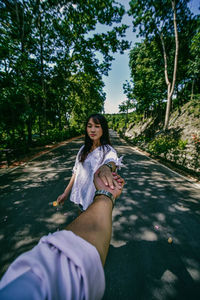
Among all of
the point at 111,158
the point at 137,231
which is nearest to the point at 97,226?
the point at 111,158

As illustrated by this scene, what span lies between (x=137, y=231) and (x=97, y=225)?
2.46 m

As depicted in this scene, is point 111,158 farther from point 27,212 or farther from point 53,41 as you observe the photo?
point 53,41

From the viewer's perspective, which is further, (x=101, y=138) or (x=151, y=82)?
(x=151, y=82)

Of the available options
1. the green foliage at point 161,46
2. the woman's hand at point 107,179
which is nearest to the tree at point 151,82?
the green foliage at point 161,46

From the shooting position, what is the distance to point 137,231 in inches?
105

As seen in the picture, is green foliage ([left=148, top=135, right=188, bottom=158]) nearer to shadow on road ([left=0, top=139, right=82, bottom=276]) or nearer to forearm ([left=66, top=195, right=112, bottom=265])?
shadow on road ([left=0, top=139, right=82, bottom=276])

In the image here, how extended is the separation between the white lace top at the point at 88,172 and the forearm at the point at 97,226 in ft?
2.77

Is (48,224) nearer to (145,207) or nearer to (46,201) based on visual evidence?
(46,201)

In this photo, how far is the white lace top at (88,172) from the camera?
1.78m

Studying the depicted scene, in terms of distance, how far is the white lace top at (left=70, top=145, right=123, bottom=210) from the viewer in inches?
70.3

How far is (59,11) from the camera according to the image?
9.21 meters

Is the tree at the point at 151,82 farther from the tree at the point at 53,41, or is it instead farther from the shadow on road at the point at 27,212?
the shadow on road at the point at 27,212

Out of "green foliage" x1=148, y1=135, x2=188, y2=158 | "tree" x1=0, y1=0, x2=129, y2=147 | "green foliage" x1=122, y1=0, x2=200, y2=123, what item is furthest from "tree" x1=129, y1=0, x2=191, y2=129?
"green foliage" x1=148, y1=135, x2=188, y2=158

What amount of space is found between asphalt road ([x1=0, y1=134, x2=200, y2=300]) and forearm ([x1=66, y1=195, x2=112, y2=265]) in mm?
1702
